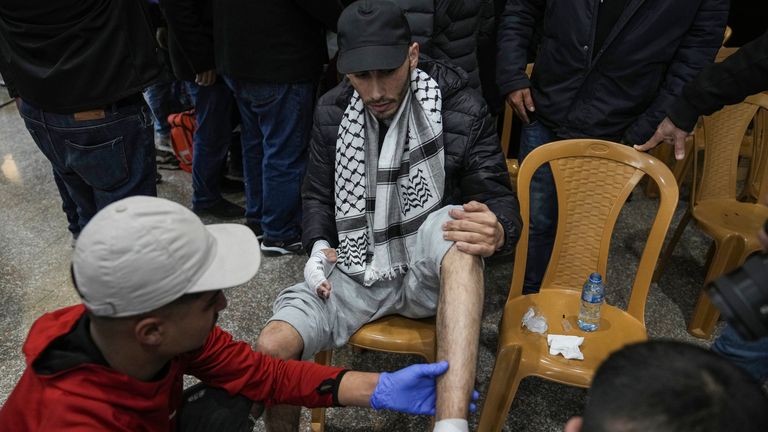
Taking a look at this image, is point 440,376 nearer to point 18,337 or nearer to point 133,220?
point 133,220

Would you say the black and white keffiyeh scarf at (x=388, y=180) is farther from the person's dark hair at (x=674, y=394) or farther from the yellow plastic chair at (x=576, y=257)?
the person's dark hair at (x=674, y=394)

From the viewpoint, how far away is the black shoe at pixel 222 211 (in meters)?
3.00

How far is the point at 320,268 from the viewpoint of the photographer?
1.64m

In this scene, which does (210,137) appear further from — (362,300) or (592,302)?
(592,302)

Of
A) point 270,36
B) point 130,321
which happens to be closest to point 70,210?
point 270,36

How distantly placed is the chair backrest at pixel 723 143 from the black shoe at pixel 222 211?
2.04m

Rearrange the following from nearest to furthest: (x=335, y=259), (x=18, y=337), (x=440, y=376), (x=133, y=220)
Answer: (x=133, y=220) < (x=440, y=376) < (x=335, y=259) < (x=18, y=337)

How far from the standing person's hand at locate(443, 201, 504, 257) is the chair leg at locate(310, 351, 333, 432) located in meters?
0.51

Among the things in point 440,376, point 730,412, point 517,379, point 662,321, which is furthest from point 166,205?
point 662,321

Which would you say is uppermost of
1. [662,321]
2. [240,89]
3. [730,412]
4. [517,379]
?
[730,412]

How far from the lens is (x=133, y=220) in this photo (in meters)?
0.98

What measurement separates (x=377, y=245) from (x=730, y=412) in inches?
43.6

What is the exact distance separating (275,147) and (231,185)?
883mm

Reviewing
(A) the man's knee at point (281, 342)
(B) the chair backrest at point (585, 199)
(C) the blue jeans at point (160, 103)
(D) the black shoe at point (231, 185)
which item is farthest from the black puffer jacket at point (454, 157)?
(C) the blue jeans at point (160, 103)
